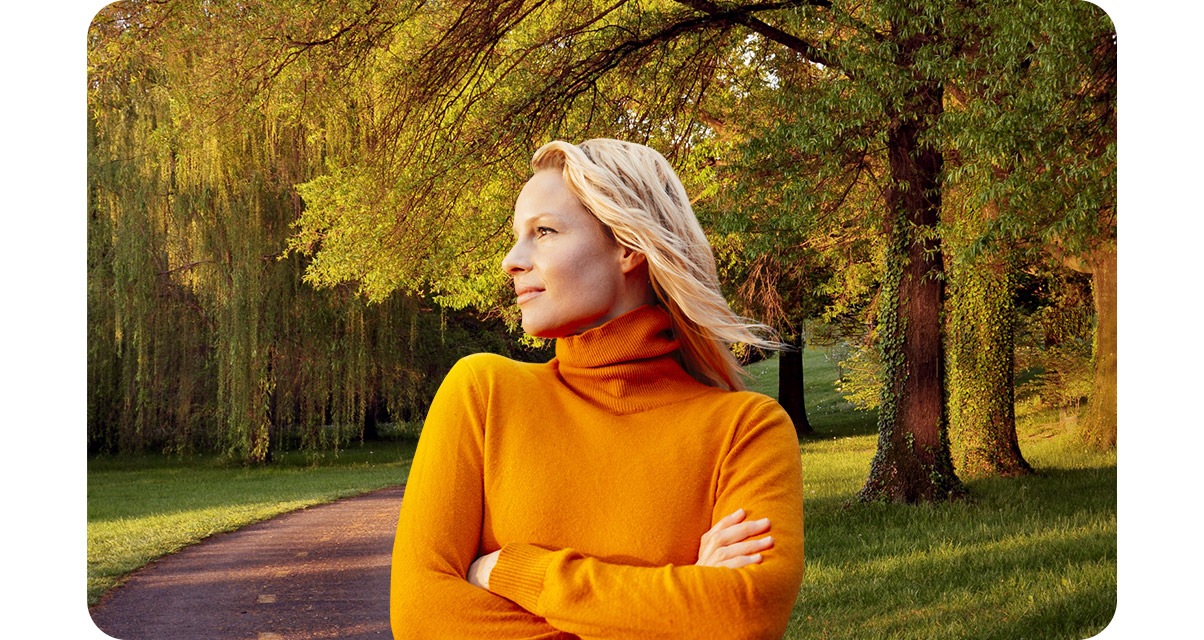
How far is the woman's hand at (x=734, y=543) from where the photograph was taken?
1.44 metres

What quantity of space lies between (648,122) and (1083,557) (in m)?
3.09

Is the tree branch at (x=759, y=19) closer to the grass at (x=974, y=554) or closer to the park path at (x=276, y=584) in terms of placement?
the grass at (x=974, y=554)

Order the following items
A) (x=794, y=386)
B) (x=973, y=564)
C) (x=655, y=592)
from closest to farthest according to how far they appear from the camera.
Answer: (x=655, y=592) → (x=973, y=564) → (x=794, y=386)

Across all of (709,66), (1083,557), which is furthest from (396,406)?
(1083,557)

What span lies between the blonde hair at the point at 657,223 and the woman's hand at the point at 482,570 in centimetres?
45

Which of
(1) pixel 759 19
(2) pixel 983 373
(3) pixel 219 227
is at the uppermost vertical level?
(1) pixel 759 19

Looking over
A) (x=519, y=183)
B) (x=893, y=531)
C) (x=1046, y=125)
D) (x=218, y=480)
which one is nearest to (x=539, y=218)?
(x=1046, y=125)

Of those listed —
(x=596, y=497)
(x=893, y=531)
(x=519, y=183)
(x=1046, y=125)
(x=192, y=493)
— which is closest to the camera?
(x=596, y=497)

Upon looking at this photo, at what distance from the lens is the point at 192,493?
4895 millimetres

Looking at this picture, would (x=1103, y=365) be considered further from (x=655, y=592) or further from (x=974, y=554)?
(x=655, y=592)

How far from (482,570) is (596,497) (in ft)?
0.65

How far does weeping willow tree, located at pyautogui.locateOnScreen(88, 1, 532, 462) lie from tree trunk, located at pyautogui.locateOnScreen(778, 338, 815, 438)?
6.69ft
